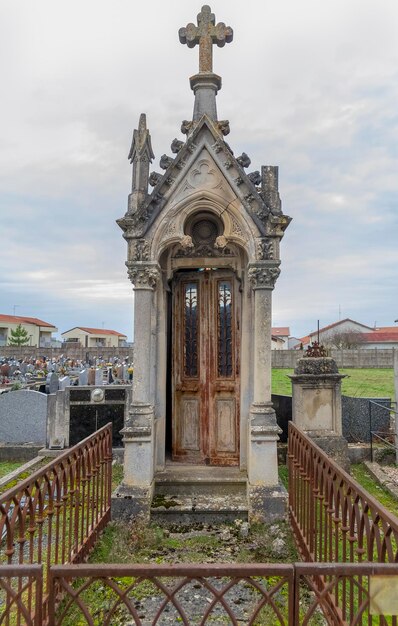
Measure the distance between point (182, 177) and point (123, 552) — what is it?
435cm

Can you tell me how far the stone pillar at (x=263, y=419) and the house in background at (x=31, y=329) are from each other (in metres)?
67.7

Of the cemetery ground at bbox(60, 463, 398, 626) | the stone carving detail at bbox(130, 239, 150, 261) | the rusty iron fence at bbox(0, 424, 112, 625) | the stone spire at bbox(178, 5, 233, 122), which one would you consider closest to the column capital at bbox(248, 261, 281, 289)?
the stone carving detail at bbox(130, 239, 150, 261)

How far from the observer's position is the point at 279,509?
496 cm

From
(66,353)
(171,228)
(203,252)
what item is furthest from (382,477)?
(66,353)

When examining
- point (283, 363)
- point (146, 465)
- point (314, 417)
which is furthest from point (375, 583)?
point (283, 363)

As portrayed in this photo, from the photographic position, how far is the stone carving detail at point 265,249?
5.36 m

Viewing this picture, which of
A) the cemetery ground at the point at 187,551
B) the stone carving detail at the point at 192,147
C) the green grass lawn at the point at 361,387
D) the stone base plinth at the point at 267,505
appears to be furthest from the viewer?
the green grass lawn at the point at 361,387

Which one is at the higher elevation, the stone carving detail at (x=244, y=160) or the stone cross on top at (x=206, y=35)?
the stone cross on top at (x=206, y=35)

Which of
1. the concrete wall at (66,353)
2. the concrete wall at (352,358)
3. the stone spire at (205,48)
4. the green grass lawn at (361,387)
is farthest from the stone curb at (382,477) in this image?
the concrete wall at (66,353)

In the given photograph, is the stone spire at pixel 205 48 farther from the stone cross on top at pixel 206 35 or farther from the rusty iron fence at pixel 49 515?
the rusty iron fence at pixel 49 515

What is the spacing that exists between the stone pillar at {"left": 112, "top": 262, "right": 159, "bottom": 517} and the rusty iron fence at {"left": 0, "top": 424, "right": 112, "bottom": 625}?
26 cm

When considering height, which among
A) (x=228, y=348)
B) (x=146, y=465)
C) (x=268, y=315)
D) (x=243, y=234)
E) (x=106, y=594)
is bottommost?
(x=106, y=594)

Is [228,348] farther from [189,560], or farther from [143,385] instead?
[189,560]

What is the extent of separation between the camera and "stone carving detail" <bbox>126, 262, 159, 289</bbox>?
213 inches
